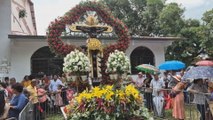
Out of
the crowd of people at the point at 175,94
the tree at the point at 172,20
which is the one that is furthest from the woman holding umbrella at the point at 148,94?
the tree at the point at 172,20

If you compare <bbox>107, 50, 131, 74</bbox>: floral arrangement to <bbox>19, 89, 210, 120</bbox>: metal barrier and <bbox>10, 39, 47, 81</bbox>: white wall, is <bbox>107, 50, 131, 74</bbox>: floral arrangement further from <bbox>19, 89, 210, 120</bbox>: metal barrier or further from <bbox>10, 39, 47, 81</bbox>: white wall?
<bbox>10, 39, 47, 81</bbox>: white wall

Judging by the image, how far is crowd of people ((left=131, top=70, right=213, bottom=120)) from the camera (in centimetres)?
756

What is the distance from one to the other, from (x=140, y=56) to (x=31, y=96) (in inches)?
366

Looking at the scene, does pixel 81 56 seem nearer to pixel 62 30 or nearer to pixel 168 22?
pixel 62 30

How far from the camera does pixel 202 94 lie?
7.43 metres

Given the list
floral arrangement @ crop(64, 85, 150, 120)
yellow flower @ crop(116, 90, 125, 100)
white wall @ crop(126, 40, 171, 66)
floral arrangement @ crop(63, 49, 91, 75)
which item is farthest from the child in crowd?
yellow flower @ crop(116, 90, 125, 100)

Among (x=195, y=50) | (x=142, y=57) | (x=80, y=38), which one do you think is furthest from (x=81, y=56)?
(x=195, y=50)

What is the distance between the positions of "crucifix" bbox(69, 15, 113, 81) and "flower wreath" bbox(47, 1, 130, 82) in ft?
0.74

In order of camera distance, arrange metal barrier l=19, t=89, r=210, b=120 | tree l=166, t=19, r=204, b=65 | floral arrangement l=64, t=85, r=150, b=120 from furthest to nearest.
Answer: tree l=166, t=19, r=204, b=65, metal barrier l=19, t=89, r=210, b=120, floral arrangement l=64, t=85, r=150, b=120

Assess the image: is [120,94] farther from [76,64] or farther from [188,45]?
[188,45]

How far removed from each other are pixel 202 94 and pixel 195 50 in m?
16.9

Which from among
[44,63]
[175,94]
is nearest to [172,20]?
[44,63]

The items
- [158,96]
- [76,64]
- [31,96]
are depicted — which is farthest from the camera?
[158,96]

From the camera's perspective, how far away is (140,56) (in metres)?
17.6
